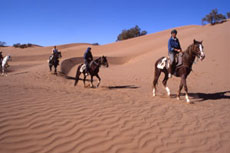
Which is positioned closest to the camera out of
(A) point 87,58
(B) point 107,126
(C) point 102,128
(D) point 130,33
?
(C) point 102,128

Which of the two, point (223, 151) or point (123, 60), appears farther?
point (123, 60)

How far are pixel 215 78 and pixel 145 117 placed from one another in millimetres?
10705

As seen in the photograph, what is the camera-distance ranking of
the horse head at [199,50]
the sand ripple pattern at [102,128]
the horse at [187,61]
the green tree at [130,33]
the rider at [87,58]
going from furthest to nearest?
the green tree at [130,33] < the rider at [87,58] < the horse at [187,61] < the horse head at [199,50] < the sand ripple pattern at [102,128]

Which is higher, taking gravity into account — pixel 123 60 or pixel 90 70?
pixel 123 60

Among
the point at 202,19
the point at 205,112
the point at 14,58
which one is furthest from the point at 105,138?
the point at 202,19

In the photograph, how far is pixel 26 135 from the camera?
3.26m

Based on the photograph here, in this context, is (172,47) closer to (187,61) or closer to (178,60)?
(178,60)

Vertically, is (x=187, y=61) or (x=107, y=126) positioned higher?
(x=187, y=61)

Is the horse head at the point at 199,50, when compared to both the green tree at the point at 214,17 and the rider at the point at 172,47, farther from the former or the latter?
the green tree at the point at 214,17

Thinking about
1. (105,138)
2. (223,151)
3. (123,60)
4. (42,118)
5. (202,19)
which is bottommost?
(223,151)

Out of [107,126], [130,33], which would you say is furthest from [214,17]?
[107,126]

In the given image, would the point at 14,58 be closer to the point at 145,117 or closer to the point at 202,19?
the point at 145,117

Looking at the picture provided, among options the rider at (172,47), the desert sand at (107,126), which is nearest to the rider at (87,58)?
the desert sand at (107,126)

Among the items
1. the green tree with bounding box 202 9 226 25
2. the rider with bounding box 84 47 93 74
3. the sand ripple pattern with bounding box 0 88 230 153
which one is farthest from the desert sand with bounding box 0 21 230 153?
the green tree with bounding box 202 9 226 25
